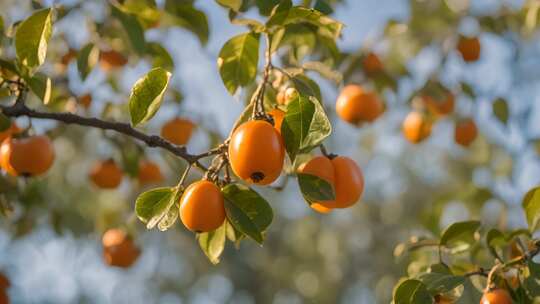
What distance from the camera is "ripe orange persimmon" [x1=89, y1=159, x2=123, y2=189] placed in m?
2.88

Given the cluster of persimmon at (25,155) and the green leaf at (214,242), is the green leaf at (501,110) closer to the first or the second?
the green leaf at (214,242)

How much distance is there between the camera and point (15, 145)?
2.08 m

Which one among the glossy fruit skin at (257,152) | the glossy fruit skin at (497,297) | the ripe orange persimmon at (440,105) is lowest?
the ripe orange persimmon at (440,105)

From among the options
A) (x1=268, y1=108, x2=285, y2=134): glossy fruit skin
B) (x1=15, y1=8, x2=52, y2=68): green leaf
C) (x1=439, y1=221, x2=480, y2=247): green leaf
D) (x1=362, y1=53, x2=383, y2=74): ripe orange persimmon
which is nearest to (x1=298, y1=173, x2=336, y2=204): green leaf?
(x1=268, y1=108, x2=285, y2=134): glossy fruit skin

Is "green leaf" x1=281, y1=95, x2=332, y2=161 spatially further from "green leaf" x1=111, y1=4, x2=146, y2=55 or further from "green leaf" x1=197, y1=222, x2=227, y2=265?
"green leaf" x1=111, y1=4, x2=146, y2=55

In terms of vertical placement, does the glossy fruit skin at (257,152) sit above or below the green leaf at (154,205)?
above

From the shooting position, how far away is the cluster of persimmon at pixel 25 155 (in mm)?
2062

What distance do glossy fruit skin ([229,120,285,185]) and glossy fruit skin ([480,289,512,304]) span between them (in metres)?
0.65

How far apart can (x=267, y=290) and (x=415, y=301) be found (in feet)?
35.5

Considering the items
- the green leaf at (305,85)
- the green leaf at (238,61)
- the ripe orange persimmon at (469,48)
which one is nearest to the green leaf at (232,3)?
the green leaf at (238,61)

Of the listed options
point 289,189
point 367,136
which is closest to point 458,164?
point 367,136

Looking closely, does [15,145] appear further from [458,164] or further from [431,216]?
[458,164]

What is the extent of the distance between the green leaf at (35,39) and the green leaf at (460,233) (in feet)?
4.11

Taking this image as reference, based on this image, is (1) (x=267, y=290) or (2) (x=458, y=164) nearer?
(2) (x=458, y=164)
